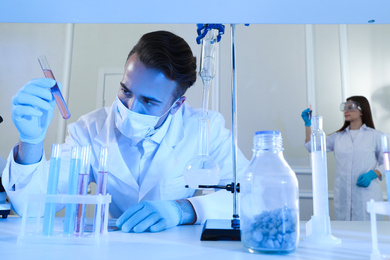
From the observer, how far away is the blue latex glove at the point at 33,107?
740mm

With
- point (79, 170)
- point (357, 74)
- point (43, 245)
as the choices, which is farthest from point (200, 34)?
point (357, 74)

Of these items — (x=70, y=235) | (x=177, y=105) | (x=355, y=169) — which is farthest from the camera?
(x=355, y=169)

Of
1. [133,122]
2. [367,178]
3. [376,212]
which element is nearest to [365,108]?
[367,178]

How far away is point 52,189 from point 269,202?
0.41m

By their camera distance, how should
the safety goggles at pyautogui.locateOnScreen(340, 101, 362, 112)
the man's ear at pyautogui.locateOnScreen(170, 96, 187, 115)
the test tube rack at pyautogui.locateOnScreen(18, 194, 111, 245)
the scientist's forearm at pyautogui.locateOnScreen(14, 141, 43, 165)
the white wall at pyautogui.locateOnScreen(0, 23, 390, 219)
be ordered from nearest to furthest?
the test tube rack at pyautogui.locateOnScreen(18, 194, 111, 245) < the scientist's forearm at pyautogui.locateOnScreen(14, 141, 43, 165) < the man's ear at pyautogui.locateOnScreen(170, 96, 187, 115) < the safety goggles at pyautogui.locateOnScreen(340, 101, 362, 112) < the white wall at pyautogui.locateOnScreen(0, 23, 390, 219)

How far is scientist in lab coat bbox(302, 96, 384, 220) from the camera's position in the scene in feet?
7.91

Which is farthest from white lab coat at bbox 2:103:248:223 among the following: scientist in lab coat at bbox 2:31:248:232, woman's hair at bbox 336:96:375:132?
woman's hair at bbox 336:96:375:132

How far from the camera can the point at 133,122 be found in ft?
3.96

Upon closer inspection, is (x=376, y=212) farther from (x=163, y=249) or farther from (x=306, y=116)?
(x=306, y=116)

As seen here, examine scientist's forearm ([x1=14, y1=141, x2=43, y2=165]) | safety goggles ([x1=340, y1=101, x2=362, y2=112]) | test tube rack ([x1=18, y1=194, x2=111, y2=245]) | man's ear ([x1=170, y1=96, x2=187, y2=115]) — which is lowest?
test tube rack ([x1=18, y1=194, x2=111, y2=245])

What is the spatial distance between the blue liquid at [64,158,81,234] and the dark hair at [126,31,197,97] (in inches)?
27.8

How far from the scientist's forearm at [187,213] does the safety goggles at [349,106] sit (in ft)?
7.02

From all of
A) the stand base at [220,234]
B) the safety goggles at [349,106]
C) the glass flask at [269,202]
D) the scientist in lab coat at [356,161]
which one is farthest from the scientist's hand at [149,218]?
the safety goggles at [349,106]

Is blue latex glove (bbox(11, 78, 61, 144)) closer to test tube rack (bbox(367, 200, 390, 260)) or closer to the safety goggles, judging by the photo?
test tube rack (bbox(367, 200, 390, 260))
